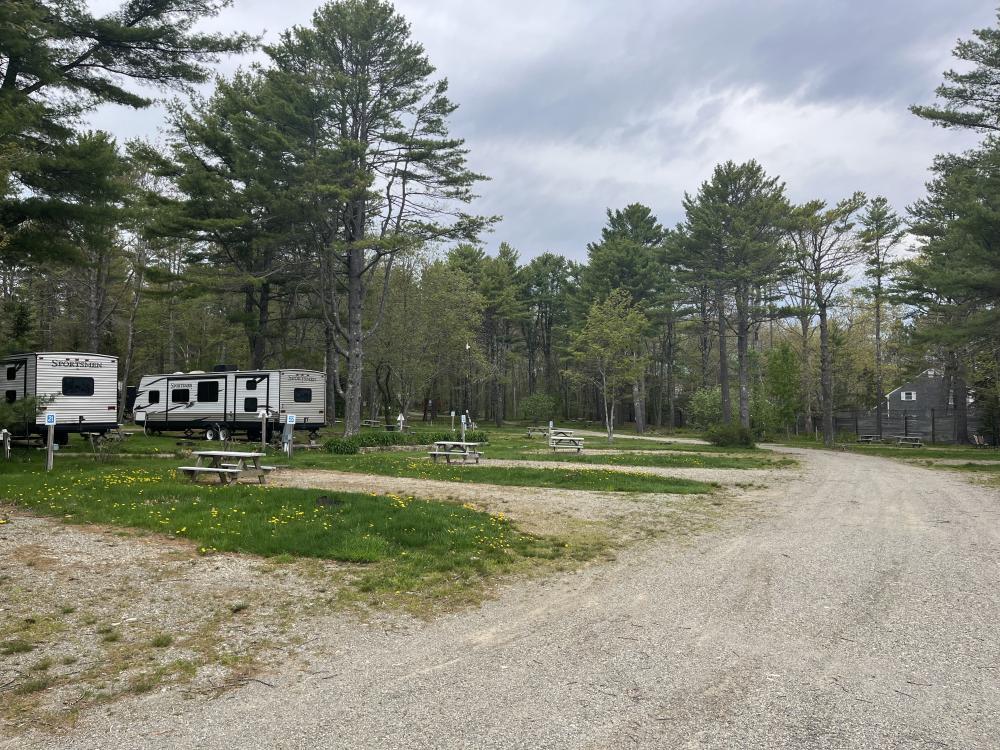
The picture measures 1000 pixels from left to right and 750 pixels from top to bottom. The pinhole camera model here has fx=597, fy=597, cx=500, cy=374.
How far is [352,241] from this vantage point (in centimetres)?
2220

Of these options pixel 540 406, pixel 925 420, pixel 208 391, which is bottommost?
pixel 925 420

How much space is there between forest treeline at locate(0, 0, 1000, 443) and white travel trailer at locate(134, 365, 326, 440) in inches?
60.6

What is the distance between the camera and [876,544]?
698 cm

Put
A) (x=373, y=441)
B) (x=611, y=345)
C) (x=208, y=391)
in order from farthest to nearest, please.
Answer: (x=611, y=345)
(x=208, y=391)
(x=373, y=441)

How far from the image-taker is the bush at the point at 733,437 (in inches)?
951

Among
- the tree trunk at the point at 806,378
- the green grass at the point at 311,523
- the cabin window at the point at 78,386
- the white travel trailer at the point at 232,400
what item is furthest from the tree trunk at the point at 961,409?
the cabin window at the point at 78,386

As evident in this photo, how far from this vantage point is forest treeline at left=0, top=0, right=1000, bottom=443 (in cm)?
1284

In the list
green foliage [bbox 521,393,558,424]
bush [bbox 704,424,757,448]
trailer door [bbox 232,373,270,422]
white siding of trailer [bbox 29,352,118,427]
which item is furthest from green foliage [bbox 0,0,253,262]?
green foliage [bbox 521,393,558,424]

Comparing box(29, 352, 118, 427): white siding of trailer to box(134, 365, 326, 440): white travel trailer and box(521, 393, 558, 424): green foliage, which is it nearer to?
box(134, 365, 326, 440): white travel trailer

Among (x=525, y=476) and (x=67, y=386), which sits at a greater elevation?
(x=67, y=386)

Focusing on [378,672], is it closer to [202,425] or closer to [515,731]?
[515,731]

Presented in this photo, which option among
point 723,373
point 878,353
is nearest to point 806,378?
point 878,353

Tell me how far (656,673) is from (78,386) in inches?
774

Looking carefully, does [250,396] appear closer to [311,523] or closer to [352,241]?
[352,241]
